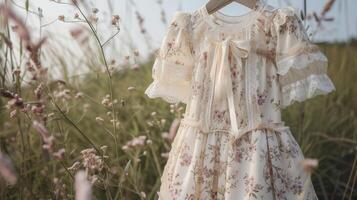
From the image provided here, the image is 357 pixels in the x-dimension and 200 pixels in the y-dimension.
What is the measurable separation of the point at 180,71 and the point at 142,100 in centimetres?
110

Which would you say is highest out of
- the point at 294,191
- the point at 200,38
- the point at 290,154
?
the point at 200,38

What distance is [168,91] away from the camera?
1.68 metres

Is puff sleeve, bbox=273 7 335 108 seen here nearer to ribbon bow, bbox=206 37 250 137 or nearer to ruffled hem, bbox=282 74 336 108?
ruffled hem, bbox=282 74 336 108

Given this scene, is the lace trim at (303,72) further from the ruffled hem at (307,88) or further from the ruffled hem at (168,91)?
the ruffled hem at (168,91)

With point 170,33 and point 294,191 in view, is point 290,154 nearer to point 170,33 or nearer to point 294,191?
point 294,191

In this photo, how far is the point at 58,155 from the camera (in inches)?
42.0

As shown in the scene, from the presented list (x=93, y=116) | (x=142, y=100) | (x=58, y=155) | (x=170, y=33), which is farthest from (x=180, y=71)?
(x=93, y=116)

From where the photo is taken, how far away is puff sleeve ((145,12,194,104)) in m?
1.61

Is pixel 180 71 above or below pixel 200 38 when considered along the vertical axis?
below

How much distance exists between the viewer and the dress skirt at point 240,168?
1.47m

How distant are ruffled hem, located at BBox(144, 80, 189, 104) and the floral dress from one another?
0.30 feet

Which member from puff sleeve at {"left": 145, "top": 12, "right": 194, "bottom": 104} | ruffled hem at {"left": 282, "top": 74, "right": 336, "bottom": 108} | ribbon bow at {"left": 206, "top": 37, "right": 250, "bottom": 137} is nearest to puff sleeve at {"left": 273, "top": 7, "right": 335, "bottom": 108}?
ruffled hem at {"left": 282, "top": 74, "right": 336, "bottom": 108}

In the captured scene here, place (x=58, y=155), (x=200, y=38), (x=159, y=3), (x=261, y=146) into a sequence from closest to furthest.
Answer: (x=58, y=155), (x=261, y=146), (x=200, y=38), (x=159, y=3)

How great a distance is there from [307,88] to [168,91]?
450mm
